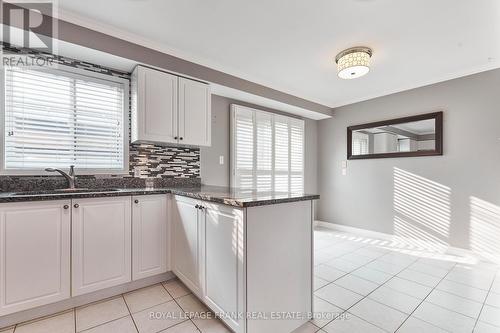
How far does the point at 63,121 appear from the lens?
2.31m

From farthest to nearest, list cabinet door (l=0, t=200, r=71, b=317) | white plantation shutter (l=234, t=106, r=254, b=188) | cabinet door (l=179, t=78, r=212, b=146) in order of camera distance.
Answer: white plantation shutter (l=234, t=106, r=254, b=188), cabinet door (l=179, t=78, r=212, b=146), cabinet door (l=0, t=200, r=71, b=317)

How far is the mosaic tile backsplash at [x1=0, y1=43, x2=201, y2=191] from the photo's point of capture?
2.09 meters

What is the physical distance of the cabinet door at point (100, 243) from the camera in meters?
1.87

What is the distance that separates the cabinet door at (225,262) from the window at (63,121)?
156cm

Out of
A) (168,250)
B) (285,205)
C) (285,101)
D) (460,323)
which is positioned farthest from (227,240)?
(285,101)

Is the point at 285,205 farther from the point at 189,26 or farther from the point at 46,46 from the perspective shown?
the point at 46,46

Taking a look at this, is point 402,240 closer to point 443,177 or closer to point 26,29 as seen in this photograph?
point 443,177

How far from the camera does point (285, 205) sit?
161cm

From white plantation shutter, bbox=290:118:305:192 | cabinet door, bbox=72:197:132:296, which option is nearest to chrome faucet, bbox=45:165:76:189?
cabinet door, bbox=72:197:132:296

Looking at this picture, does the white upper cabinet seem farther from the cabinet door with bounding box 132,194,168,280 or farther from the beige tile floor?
the beige tile floor

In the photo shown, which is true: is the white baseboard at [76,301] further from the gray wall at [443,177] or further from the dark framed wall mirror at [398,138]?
the dark framed wall mirror at [398,138]

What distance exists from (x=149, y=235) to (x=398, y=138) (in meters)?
3.83

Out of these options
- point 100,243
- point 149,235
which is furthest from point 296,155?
point 100,243

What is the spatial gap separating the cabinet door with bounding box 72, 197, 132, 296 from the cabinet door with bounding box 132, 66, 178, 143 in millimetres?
776
